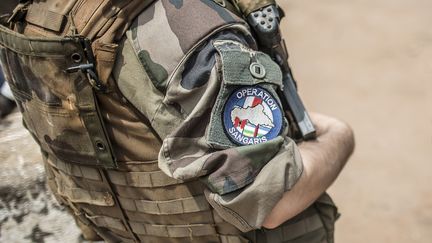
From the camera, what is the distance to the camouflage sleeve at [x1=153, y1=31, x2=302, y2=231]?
1.24m

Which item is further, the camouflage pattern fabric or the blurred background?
the blurred background

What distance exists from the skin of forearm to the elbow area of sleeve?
0.24 ft

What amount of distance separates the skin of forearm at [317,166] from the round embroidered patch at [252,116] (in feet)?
0.64

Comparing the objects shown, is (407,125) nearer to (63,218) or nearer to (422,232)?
(422,232)

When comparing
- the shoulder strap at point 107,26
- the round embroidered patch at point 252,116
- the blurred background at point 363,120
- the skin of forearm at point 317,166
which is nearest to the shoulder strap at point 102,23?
the shoulder strap at point 107,26

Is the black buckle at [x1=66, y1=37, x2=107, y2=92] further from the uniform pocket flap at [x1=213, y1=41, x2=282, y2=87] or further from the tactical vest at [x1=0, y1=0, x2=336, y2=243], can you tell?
the uniform pocket flap at [x1=213, y1=41, x2=282, y2=87]

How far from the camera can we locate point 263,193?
1296mm

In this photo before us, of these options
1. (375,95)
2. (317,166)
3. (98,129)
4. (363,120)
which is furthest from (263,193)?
(375,95)

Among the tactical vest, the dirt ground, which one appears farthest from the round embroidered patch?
the dirt ground

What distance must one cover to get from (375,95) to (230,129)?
12.0 ft

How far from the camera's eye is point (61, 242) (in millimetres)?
1904

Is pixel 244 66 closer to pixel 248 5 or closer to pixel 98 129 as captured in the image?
pixel 248 5

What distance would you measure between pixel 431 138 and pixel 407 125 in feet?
0.69

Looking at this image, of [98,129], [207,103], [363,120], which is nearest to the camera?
[207,103]
